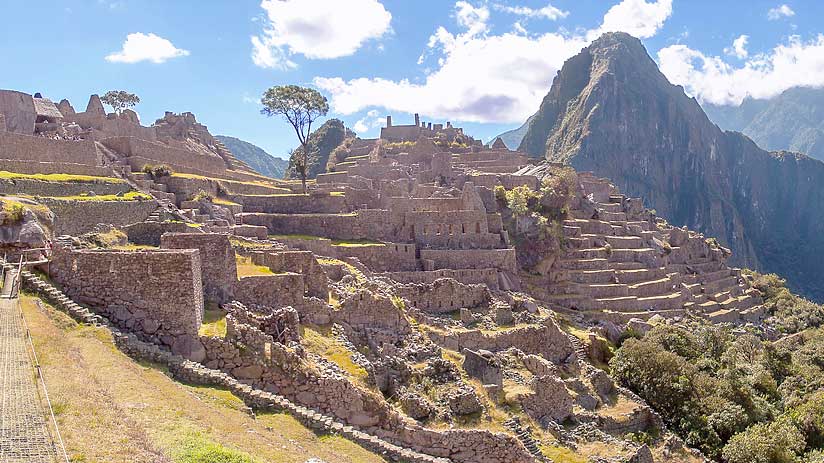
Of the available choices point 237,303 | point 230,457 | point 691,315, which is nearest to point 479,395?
point 237,303

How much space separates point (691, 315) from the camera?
44.9 metres

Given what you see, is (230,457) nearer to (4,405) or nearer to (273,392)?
(4,405)

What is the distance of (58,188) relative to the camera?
23.5 m

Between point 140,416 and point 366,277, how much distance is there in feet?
56.3

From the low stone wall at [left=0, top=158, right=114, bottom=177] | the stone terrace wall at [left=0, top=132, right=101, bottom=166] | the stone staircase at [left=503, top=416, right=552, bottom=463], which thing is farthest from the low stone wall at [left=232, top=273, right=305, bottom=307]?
the stone terrace wall at [left=0, top=132, right=101, bottom=166]

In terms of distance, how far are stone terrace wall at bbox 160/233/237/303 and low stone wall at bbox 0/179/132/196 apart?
859cm

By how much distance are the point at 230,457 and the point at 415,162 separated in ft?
160

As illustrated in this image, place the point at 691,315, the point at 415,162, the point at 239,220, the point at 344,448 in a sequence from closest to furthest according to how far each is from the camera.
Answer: the point at 344,448
the point at 239,220
the point at 691,315
the point at 415,162

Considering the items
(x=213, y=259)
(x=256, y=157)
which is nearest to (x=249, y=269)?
(x=213, y=259)

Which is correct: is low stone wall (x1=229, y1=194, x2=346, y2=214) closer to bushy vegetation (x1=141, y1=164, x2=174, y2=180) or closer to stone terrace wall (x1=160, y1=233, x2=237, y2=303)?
bushy vegetation (x1=141, y1=164, x2=174, y2=180)

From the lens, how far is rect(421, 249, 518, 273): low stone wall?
3406cm

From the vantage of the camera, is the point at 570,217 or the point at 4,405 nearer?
the point at 4,405

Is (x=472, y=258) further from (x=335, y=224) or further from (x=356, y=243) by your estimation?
(x=335, y=224)

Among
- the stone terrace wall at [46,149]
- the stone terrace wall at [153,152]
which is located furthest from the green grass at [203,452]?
the stone terrace wall at [153,152]
